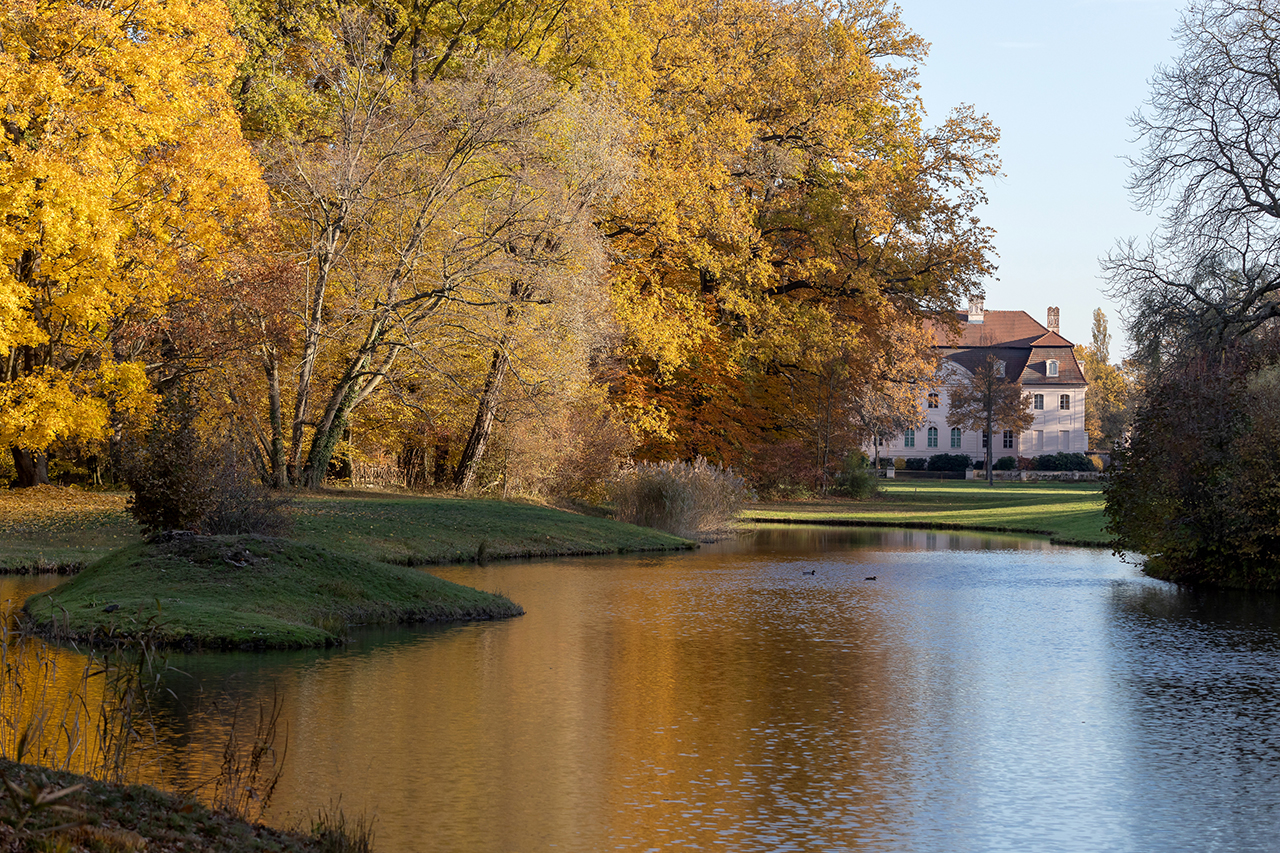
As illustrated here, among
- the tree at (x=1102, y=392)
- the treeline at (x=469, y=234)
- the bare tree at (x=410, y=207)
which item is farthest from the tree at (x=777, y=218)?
the tree at (x=1102, y=392)

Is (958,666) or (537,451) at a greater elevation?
(537,451)

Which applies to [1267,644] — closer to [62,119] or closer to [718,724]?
[718,724]

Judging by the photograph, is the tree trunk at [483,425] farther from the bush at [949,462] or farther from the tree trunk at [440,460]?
the bush at [949,462]

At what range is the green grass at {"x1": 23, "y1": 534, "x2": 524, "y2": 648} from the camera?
38.2 ft

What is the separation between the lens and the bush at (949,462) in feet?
248

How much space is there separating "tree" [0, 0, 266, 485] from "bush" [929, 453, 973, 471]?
186ft

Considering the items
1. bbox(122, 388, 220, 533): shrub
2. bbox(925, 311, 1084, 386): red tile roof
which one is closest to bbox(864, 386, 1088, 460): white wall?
bbox(925, 311, 1084, 386): red tile roof

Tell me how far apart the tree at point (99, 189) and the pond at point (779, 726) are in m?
8.85

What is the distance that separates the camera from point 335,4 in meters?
32.5

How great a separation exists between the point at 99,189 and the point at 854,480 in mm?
29299

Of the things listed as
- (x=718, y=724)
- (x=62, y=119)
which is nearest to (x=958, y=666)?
(x=718, y=724)

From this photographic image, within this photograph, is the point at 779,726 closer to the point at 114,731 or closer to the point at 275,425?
the point at 114,731

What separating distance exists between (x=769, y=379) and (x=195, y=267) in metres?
22.7

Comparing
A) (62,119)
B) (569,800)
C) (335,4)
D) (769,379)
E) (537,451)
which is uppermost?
(335,4)
